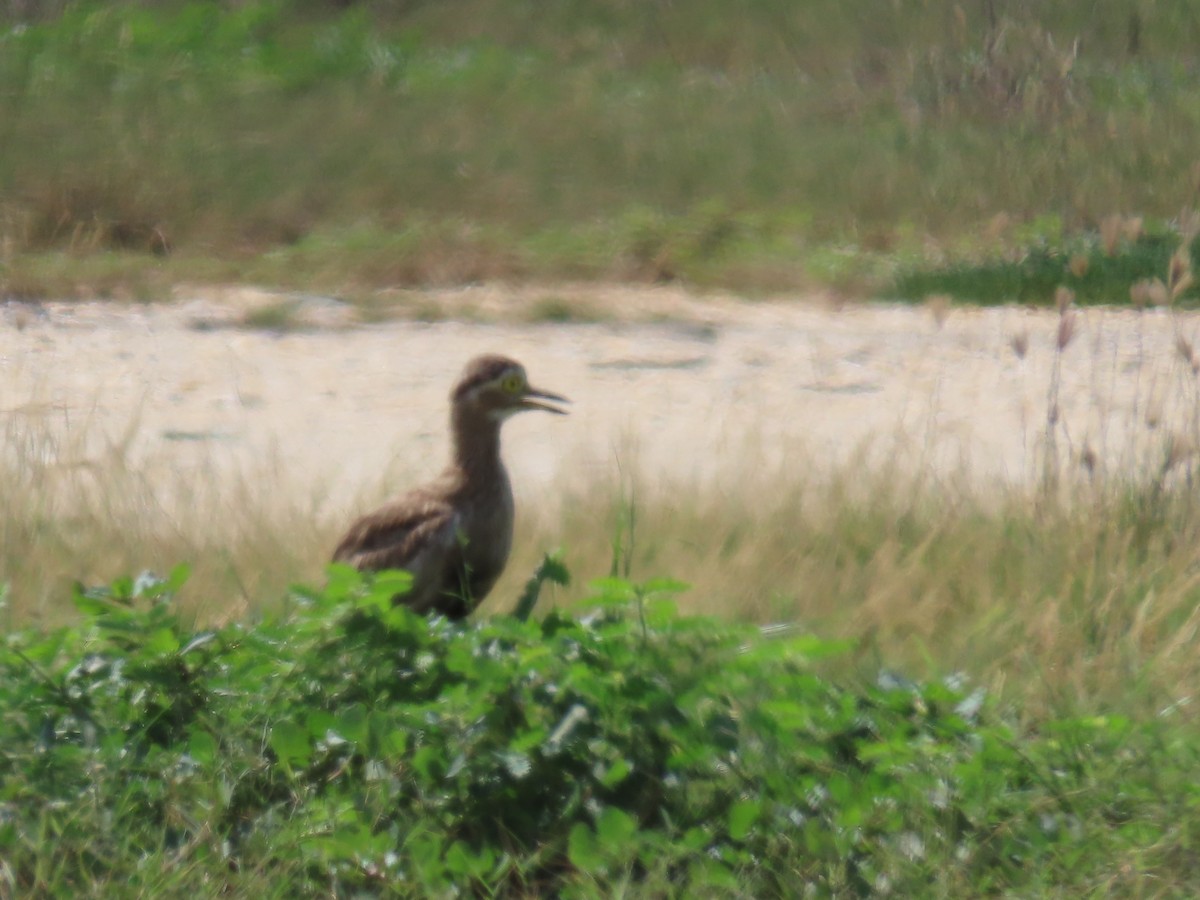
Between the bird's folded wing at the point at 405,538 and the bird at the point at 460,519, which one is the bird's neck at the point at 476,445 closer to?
the bird at the point at 460,519

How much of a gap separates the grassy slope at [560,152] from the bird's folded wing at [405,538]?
234 inches

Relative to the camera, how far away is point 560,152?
44.4 ft

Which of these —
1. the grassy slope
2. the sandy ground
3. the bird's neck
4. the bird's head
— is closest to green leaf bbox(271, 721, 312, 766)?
the bird's neck

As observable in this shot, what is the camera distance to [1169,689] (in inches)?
173

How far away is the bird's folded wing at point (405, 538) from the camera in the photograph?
4.64 meters

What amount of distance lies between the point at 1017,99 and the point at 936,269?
2.76 meters

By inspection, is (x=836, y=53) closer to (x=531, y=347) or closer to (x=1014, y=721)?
(x=531, y=347)

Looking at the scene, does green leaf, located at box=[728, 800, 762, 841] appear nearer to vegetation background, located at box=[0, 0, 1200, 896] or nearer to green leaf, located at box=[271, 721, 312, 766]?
vegetation background, located at box=[0, 0, 1200, 896]

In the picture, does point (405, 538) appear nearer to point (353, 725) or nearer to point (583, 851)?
point (353, 725)

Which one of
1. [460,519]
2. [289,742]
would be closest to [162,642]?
[289,742]

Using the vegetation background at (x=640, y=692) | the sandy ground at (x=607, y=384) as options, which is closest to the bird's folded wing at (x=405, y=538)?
the vegetation background at (x=640, y=692)

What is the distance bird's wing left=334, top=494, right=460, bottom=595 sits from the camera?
15.2ft

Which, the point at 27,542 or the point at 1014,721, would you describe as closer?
the point at 1014,721

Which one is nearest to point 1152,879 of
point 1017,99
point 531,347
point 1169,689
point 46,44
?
point 1169,689
